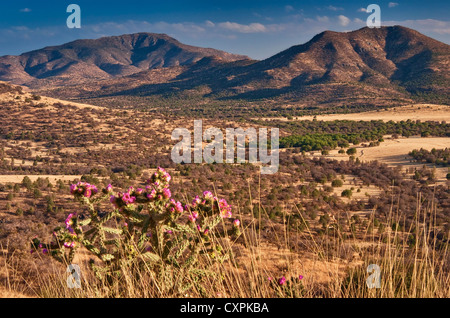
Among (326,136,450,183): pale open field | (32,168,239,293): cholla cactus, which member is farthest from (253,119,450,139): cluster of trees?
(32,168,239,293): cholla cactus

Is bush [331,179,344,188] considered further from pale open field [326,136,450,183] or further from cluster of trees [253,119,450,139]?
cluster of trees [253,119,450,139]

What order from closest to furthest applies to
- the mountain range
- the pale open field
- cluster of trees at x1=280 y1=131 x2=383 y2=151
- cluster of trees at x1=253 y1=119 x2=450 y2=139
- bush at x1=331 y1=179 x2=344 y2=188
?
1. bush at x1=331 y1=179 x2=344 y2=188
2. the pale open field
3. cluster of trees at x1=280 y1=131 x2=383 y2=151
4. cluster of trees at x1=253 y1=119 x2=450 y2=139
5. the mountain range

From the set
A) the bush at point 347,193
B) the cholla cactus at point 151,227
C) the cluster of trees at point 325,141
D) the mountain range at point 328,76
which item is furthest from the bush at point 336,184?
the mountain range at point 328,76

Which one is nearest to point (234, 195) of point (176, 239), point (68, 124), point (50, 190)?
point (50, 190)

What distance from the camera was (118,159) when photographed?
32.0 m

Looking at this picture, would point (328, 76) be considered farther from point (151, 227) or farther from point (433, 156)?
point (151, 227)

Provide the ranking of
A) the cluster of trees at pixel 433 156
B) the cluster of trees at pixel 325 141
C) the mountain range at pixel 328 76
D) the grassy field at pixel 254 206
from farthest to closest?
1. the mountain range at pixel 328 76
2. the cluster of trees at pixel 325 141
3. the cluster of trees at pixel 433 156
4. the grassy field at pixel 254 206

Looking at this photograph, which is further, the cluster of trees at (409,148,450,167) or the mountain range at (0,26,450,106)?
the mountain range at (0,26,450,106)

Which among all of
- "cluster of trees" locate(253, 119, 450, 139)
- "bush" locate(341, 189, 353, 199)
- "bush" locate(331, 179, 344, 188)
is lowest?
"bush" locate(341, 189, 353, 199)

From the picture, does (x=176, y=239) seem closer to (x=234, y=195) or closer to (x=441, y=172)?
(x=234, y=195)

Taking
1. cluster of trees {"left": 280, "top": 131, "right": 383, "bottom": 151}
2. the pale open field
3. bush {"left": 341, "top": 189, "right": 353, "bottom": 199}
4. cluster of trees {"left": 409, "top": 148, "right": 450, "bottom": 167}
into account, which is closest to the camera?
bush {"left": 341, "top": 189, "right": 353, "bottom": 199}

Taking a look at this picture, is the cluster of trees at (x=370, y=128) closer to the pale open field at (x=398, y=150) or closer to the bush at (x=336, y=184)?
the pale open field at (x=398, y=150)

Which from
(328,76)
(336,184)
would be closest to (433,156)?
(336,184)
